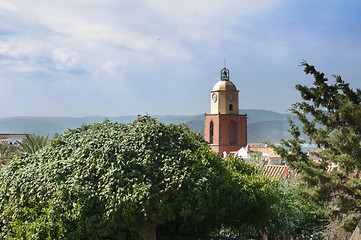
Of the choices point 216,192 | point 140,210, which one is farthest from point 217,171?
point 140,210

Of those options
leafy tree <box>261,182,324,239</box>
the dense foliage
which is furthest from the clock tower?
leafy tree <box>261,182,324,239</box>

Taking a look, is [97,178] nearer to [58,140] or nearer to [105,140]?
[105,140]

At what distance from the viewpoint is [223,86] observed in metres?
55.0

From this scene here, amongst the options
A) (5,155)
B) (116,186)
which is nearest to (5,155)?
(5,155)

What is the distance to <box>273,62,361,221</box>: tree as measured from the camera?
7.38m

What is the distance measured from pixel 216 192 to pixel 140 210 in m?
1.17

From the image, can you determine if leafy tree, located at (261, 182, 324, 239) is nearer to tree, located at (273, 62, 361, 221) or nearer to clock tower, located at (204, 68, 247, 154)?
tree, located at (273, 62, 361, 221)

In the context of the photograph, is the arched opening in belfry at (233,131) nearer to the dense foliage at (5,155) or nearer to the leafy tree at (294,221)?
the dense foliage at (5,155)

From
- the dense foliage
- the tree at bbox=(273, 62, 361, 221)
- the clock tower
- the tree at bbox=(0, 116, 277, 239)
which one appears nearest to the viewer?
the tree at bbox=(0, 116, 277, 239)

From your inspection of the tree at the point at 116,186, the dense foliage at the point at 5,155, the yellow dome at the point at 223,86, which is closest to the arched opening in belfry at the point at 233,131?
the yellow dome at the point at 223,86

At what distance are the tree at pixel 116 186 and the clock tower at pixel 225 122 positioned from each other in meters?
47.8

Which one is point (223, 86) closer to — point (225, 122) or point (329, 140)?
point (225, 122)

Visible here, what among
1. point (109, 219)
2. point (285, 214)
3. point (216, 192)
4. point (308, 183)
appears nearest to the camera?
point (109, 219)

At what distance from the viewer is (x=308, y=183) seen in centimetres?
779
